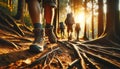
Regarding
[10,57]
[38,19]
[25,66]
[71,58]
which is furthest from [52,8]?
[25,66]

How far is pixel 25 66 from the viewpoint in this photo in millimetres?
2223

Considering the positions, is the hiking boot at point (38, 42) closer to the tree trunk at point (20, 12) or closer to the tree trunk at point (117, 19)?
the tree trunk at point (117, 19)

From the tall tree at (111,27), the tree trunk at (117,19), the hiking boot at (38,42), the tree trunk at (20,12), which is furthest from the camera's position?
the tree trunk at (20,12)

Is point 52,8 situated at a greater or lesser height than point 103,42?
greater

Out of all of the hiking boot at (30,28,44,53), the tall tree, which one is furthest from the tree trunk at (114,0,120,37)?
the hiking boot at (30,28,44,53)

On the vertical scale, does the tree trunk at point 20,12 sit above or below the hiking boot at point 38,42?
above

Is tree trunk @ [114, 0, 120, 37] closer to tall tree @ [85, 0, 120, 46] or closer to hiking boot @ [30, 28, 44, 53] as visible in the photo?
tall tree @ [85, 0, 120, 46]

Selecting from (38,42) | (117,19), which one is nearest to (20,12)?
(117,19)

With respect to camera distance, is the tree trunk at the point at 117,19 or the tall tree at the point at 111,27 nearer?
the tall tree at the point at 111,27

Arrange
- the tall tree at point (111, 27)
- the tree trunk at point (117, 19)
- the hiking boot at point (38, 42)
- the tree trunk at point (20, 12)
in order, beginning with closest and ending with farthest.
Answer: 1. the hiking boot at point (38, 42)
2. the tall tree at point (111, 27)
3. the tree trunk at point (117, 19)
4. the tree trunk at point (20, 12)

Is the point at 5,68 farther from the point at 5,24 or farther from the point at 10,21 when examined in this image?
the point at 10,21

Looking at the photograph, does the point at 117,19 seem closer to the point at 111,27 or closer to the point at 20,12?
the point at 111,27

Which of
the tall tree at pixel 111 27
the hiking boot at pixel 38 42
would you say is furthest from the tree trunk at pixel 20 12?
the hiking boot at pixel 38 42

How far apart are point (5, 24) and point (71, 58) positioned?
11.6 feet
